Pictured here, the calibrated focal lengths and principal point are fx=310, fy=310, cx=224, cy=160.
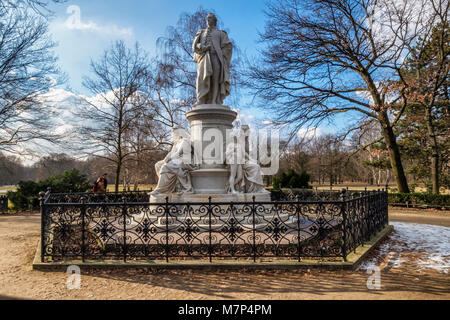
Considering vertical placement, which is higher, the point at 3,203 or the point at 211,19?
the point at 211,19

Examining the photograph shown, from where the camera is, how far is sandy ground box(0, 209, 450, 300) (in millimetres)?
4090

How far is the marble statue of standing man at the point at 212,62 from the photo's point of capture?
30.5 feet

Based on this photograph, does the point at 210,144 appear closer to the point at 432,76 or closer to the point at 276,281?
the point at 276,281

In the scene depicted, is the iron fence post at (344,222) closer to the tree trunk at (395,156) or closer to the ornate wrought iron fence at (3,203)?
the tree trunk at (395,156)

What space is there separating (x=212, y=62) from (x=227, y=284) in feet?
22.3

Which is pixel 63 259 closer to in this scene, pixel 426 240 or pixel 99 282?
pixel 99 282

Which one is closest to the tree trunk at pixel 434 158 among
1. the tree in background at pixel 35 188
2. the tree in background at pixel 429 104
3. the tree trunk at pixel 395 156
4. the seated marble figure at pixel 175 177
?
the tree in background at pixel 429 104

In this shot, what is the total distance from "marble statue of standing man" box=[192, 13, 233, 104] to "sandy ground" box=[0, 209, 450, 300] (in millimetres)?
5863

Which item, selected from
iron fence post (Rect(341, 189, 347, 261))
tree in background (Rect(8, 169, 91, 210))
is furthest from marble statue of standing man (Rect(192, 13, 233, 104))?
tree in background (Rect(8, 169, 91, 210))

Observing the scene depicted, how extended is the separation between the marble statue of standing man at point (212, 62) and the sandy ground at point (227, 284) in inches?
231

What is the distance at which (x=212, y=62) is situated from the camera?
9.36m

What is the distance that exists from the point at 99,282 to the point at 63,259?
137cm

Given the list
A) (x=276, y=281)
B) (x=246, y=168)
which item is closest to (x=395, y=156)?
(x=246, y=168)

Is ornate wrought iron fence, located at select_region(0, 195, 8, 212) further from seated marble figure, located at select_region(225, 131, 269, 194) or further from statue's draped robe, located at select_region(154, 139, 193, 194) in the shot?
seated marble figure, located at select_region(225, 131, 269, 194)
